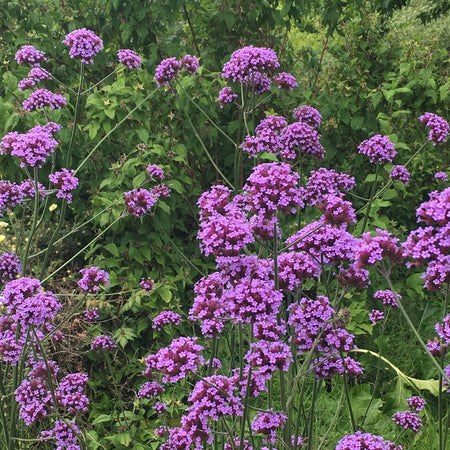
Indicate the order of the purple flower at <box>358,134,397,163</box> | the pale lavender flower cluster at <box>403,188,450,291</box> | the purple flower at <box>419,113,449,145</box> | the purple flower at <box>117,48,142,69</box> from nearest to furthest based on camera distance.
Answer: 1. the pale lavender flower cluster at <box>403,188,450,291</box>
2. the purple flower at <box>358,134,397,163</box>
3. the purple flower at <box>419,113,449,145</box>
4. the purple flower at <box>117,48,142,69</box>

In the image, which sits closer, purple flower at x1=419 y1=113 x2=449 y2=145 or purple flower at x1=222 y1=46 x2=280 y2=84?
purple flower at x1=222 y1=46 x2=280 y2=84

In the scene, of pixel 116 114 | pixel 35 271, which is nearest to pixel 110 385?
pixel 35 271

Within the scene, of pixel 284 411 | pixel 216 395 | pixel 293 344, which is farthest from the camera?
pixel 293 344

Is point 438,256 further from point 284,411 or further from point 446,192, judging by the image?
point 284,411

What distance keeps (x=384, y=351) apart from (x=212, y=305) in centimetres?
322

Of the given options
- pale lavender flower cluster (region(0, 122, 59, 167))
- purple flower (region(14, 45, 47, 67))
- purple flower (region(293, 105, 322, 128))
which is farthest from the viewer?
purple flower (region(293, 105, 322, 128))

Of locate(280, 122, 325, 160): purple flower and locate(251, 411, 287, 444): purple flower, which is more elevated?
locate(280, 122, 325, 160): purple flower

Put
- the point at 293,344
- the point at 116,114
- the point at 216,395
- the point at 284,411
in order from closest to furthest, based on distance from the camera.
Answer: the point at 216,395
the point at 284,411
the point at 293,344
the point at 116,114

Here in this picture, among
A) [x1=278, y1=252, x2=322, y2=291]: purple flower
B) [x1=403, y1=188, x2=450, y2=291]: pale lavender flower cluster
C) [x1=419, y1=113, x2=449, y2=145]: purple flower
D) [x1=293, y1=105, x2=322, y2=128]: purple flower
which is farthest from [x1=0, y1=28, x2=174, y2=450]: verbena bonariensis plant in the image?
[x1=419, y1=113, x2=449, y2=145]: purple flower

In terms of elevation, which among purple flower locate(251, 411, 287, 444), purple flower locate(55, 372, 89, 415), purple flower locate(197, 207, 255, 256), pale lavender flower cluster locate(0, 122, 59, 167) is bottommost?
purple flower locate(251, 411, 287, 444)

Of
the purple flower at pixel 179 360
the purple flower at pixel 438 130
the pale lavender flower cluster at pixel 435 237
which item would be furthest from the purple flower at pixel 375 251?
the purple flower at pixel 438 130

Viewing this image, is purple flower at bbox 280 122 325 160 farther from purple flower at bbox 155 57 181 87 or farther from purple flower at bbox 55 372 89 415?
purple flower at bbox 55 372 89 415

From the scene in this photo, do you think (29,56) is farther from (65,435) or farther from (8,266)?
(65,435)

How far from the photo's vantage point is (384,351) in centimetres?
480
